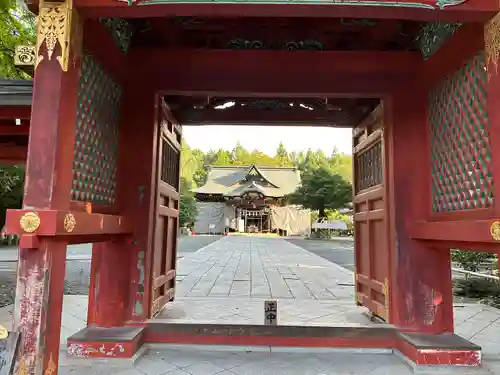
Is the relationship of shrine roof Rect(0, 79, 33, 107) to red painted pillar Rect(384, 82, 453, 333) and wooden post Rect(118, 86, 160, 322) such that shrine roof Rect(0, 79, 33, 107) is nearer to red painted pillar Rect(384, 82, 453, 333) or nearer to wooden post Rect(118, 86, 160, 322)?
wooden post Rect(118, 86, 160, 322)

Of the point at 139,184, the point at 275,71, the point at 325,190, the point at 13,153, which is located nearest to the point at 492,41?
the point at 275,71

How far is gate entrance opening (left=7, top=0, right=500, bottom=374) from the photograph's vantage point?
2.50 m

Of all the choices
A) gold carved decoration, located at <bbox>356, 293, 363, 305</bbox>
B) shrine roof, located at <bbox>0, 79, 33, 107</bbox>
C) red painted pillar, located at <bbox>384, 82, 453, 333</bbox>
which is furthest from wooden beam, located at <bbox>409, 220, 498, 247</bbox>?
shrine roof, located at <bbox>0, 79, 33, 107</bbox>

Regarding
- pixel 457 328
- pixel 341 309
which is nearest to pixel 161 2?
pixel 341 309

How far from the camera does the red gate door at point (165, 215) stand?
4.11m

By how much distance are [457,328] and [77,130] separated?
4.81m

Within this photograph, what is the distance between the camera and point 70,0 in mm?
2445

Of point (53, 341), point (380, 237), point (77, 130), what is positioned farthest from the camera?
point (380, 237)

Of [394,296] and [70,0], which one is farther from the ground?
[70,0]

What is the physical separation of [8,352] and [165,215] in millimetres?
2555

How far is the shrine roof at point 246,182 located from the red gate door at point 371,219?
94.3 ft

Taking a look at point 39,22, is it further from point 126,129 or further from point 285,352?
point 285,352

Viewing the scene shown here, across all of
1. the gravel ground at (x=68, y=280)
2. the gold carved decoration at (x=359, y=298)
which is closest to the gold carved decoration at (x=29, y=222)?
the gold carved decoration at (x=359, y=298)

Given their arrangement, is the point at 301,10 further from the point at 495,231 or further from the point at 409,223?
the point at 409,223
